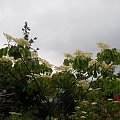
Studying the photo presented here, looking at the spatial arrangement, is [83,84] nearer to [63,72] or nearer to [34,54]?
[63,72]

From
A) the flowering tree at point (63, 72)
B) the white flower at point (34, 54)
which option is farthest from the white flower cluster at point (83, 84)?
the white flower at point (34, 54)

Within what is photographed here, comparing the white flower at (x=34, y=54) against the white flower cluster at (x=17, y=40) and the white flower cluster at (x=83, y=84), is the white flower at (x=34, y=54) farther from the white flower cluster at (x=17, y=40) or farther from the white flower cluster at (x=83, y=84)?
the white flower cluster at (x=83, y=84)

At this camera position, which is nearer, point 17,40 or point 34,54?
point 17,40

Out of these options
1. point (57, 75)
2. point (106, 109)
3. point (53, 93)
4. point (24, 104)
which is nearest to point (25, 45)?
point (57, 75)

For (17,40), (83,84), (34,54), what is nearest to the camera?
(17,40)

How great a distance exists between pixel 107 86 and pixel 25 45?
2285 millimetres

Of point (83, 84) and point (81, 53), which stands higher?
point (81, 53)

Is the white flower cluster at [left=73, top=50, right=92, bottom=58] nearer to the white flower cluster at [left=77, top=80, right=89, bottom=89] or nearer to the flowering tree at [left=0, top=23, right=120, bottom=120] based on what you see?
the flowering tree at [left=0, top=23, right=120, bottom=120]

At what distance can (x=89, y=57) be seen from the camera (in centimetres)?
765

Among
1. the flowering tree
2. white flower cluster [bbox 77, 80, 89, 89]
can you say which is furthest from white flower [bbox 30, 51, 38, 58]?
white flower cluster [bbox 77, 80, 89, 89]

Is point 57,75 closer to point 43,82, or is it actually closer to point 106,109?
point 43,82

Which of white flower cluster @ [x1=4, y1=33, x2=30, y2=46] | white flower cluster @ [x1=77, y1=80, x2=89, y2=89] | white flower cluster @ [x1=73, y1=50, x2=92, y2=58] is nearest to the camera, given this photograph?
white flower cluster @ [x1=4, y1=33, x2=30, y2=46]

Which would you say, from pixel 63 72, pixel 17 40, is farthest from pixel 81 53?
pixel 17 40

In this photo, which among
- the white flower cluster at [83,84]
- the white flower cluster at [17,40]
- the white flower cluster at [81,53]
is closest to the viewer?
the white flower cluster at [17,40]
